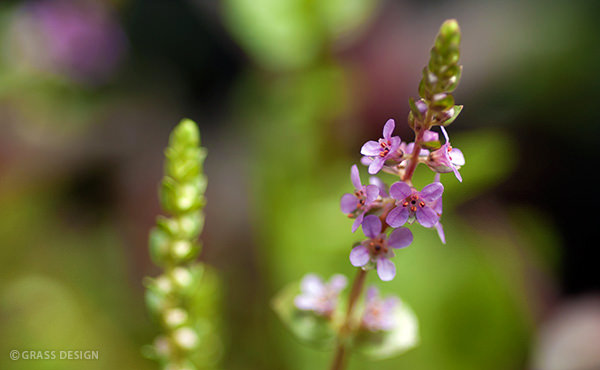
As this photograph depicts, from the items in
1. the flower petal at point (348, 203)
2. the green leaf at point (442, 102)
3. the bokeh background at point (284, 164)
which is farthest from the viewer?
the bokeh background at point (284, 164)

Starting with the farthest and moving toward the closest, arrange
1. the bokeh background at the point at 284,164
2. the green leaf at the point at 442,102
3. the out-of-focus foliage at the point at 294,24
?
the out-of-focus foliage at the point at 294,24 < the bokeh background at the point at 284,164 < the green leaf at the point at 442,102

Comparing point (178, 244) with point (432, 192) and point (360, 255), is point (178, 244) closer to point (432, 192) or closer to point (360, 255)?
point (360, 255)

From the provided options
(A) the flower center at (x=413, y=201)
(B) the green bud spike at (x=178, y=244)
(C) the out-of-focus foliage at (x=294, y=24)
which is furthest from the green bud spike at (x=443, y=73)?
(C) the out-of-focus foliage at (x=294, y=24)

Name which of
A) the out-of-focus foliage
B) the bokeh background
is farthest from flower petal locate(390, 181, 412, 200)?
the out-of-focus foliage

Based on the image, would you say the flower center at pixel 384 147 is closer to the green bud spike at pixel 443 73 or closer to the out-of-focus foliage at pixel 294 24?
the green bud spike at pixel 443 73

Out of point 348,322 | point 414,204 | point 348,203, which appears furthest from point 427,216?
point 348,322

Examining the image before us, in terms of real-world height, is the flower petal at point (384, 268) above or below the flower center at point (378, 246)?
below
